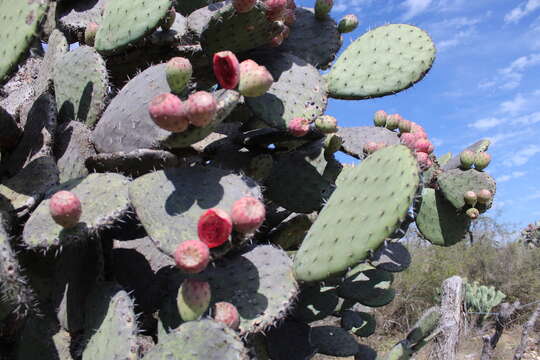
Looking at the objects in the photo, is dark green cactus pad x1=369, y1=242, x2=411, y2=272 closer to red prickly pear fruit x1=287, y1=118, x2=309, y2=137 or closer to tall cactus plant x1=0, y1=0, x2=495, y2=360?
tall cactus plant x1=0, y1=0, x2=495, y2=360

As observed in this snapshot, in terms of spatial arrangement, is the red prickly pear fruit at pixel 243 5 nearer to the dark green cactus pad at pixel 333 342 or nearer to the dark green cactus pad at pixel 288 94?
the dark green cactus pad at pixel 288 94

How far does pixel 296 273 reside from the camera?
49.4 inches

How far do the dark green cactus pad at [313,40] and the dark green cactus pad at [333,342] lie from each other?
54.6 inches

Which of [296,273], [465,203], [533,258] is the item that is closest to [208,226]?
[296,273]

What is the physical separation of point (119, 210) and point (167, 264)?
1.37ft

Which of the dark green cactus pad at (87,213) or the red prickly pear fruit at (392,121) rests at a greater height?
the dark green cactus pad at (87,213)

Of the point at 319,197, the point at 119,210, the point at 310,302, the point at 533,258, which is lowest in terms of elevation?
the point at 533,258

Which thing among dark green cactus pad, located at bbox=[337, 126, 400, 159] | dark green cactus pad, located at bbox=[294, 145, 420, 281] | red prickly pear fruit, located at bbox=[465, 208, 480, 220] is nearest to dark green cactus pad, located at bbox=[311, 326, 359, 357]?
red prickly pear fruit, located at bbox=[465, 208, 480, 220]

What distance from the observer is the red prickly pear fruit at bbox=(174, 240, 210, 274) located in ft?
3.26

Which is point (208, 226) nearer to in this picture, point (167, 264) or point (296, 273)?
point (296, 273)

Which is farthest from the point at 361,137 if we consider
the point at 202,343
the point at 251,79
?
the point at 202,343

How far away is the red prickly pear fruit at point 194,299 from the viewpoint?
3.39ft

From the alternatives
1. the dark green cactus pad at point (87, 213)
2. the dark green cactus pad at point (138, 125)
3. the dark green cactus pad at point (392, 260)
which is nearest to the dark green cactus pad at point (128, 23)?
the dark green cactus pad at point (138, 125)

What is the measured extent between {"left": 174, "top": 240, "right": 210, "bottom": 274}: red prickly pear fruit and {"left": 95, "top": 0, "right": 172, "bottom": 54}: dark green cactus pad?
2.51 feet
